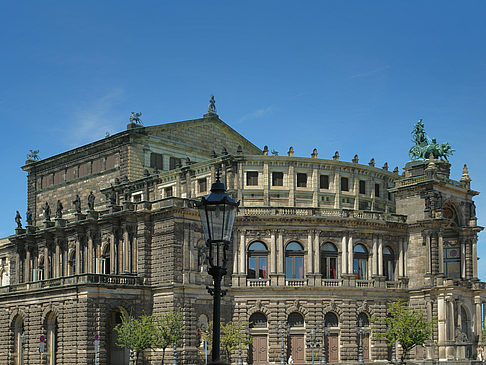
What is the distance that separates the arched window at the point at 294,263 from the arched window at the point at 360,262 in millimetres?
5554

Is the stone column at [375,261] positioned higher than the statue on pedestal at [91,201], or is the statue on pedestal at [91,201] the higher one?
the statue on pedestal at [91,201]

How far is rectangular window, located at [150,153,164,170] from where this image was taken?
86.5 metres

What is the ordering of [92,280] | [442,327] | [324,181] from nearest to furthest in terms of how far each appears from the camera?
[92,280]
[442,327]
[324,181]

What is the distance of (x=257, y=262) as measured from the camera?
242 feet

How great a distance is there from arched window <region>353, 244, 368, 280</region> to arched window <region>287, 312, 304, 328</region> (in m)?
7.20

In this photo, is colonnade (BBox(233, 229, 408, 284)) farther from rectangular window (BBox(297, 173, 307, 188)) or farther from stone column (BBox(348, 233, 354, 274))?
rectangular window (BBox(297, 173, 307, 188))

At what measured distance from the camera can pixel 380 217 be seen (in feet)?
253

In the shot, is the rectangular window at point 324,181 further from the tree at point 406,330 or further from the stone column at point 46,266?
the stone column at point 46,266

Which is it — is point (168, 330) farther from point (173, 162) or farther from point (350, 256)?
point (173, 162)

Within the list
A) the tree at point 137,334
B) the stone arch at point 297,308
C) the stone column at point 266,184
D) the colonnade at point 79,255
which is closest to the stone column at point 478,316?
the stone arch at point 297,308

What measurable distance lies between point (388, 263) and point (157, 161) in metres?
28.1

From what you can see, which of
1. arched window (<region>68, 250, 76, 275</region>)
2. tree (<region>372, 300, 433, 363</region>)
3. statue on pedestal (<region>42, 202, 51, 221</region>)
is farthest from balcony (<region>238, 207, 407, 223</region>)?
statue on pedestal (<region>42, 202, 51, 221</region>)

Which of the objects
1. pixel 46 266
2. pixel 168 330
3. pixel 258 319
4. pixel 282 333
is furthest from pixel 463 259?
pixel 46 266

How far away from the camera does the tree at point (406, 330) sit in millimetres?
→ 69750
